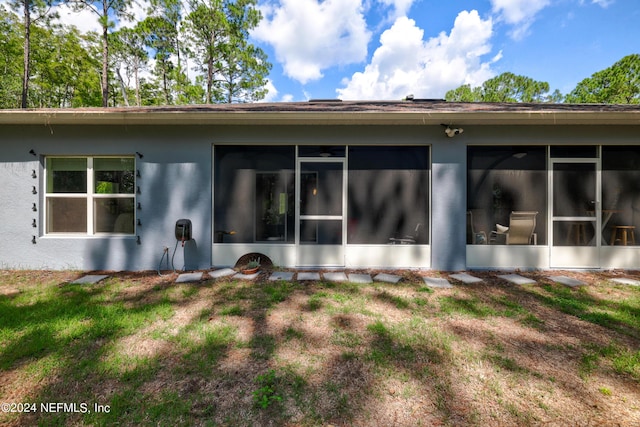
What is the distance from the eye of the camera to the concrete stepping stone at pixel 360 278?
14.0ft

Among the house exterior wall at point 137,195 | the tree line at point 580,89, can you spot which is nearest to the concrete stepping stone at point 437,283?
the house exterior wall at point 137,195

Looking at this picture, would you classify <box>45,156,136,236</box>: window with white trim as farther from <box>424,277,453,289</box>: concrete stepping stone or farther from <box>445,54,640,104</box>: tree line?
<box>445,54,640,104</box>: tree line

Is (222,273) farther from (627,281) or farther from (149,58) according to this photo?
(149,58)

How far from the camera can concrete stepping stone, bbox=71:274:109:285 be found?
13.5ft

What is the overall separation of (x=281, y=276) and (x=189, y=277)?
58.6 inches

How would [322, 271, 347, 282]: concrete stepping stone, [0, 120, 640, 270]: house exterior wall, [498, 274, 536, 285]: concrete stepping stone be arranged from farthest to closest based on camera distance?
[0, 120, 640, 270]: house exterior wall → [322, 271, 347, 282]: concrete stepping stone → [498, 274, 536, 285]: concrete stepping stone

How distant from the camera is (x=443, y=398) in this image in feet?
6.04

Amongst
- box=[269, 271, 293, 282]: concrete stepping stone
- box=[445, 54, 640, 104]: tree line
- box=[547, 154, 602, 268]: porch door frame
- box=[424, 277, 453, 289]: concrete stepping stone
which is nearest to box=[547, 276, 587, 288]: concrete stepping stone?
box=[547, 154, 602, 268]: porch door frame

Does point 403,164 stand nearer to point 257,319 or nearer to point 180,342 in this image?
point 257,319

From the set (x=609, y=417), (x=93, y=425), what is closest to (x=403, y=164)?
(x=609, y=417)

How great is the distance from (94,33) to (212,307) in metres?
19.9

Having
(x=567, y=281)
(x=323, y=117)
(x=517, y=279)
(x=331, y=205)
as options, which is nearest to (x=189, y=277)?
(x=331, y=205)

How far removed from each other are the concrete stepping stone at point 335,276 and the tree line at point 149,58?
15851 millimetres

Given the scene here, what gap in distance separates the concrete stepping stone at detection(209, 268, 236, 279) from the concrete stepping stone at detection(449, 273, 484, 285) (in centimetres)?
369
